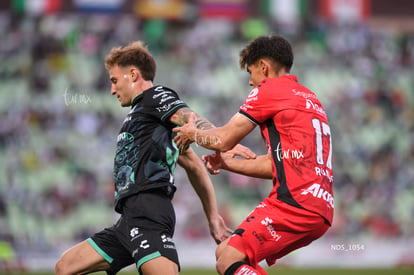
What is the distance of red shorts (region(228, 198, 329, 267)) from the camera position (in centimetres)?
330

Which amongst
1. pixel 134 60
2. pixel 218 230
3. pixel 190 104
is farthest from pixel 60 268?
pixel 190 104

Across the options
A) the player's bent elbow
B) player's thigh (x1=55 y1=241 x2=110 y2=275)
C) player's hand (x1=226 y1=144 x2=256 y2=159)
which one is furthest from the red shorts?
the player's bent elbow

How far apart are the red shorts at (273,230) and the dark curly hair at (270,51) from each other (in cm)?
99

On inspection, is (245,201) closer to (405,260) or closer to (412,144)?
(405,260)

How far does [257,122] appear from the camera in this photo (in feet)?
11.4

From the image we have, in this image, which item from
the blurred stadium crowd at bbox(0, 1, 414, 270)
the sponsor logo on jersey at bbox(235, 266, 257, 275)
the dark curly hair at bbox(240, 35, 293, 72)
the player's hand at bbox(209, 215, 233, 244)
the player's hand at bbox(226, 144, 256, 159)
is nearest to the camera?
the sponsor logo on jersey at bbox(235, 266, 257, 275)

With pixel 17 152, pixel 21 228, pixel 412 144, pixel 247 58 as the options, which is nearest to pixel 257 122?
pixel 247 58

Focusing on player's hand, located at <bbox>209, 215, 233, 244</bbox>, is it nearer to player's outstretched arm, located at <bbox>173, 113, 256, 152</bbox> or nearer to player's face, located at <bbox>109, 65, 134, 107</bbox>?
player's outstretched arm, located at <bbox>173, 113, 256, 152</bbox>

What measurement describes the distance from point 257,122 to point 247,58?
1.81ft

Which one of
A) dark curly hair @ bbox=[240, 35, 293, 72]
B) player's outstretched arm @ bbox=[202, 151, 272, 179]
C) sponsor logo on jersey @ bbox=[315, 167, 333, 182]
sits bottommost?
sponsor logo on jersey @ bbox=[315, 167, 333, 182]

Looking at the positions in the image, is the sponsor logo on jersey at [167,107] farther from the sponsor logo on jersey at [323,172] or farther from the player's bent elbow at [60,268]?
the player's bent elbow at [60,268]

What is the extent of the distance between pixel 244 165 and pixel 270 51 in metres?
0.83

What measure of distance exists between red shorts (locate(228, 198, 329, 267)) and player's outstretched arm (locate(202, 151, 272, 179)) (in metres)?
0.48

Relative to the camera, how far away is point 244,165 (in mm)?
3885
